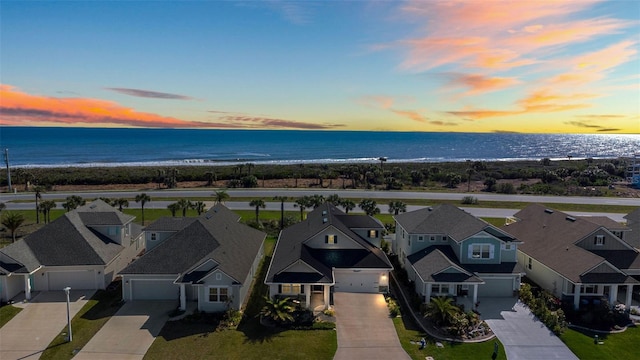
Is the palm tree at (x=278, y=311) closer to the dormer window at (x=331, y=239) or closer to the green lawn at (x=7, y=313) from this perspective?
the dormer window at (x=331, y=239)

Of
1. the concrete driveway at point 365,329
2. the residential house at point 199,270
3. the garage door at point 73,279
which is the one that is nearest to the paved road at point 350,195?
the residential house at point 199,270

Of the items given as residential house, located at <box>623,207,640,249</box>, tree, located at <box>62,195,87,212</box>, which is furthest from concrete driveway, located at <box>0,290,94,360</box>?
residential house, located at <box>623,207,640,249</box>

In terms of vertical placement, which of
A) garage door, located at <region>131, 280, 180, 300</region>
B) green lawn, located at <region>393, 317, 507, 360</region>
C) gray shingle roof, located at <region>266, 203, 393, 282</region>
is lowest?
green lawn, located at <region>393, 317, 507, 360</region>

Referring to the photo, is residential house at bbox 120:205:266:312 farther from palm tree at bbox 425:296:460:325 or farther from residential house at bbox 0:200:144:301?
palm tree at bbox 425:296:460:325

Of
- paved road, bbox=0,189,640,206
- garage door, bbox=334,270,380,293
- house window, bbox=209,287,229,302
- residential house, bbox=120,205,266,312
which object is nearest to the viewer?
residential house, bbox=120,205,266,312

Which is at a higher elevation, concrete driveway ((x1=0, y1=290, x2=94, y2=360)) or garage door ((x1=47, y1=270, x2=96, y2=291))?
garage door ((x1=47, y1=270, x2=96, y2=291))

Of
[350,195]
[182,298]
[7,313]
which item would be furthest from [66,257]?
[350,195]

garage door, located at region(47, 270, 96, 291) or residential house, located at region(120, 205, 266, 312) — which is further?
garage door, located at region(47, 270, 96, 291)

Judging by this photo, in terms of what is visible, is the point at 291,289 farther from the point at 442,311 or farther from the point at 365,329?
the point at 442,311
